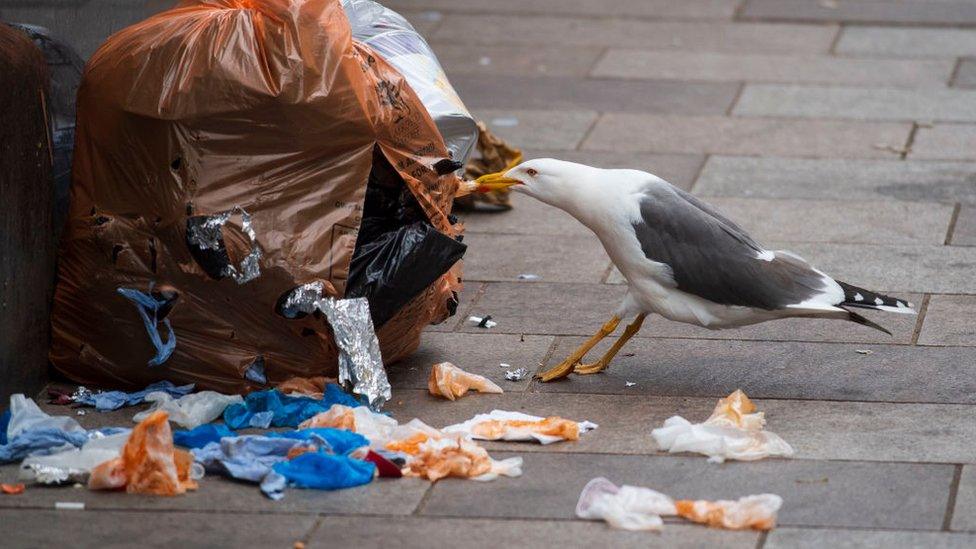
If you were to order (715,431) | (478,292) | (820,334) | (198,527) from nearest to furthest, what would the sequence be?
(198,527) < (715,431) < (820,334) < (478,292)

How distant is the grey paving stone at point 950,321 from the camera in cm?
575

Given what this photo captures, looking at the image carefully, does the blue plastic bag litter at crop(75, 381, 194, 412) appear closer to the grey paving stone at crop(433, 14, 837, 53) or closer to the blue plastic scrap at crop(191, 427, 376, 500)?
the blue plastic scrap at crop(191, 427, 376, 500)

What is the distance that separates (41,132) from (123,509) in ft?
5.31

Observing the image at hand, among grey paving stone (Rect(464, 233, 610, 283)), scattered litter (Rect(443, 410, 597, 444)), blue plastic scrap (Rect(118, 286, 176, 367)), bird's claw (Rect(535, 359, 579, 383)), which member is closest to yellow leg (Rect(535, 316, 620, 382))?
bird's claw (Rect(535, 359, 579, 383))

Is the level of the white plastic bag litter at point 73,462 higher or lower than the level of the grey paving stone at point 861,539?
lower

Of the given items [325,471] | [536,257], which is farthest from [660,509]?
[536,257]

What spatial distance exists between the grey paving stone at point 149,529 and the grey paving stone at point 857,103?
6086 mm

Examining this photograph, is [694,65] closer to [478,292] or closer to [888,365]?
[478,292]

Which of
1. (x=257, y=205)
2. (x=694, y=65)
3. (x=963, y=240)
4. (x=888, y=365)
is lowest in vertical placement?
(x=694, y=65)

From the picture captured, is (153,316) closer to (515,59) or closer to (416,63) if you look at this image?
(416,63)

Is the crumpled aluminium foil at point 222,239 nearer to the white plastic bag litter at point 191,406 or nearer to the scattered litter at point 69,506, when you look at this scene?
the white plastic bag litter at point 191,406

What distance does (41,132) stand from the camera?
526 cm

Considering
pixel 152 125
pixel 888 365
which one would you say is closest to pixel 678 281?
pixel 888 365

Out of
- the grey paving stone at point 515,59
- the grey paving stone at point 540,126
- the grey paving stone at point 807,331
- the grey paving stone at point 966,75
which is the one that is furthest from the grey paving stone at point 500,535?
the grey paving stone at point 966,75
